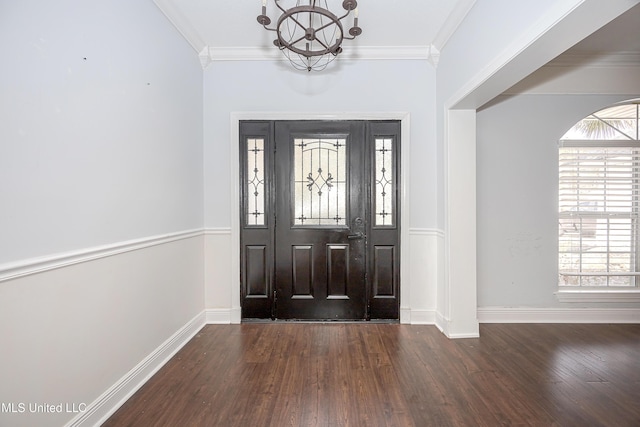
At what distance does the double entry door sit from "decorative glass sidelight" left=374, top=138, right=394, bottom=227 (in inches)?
0.4

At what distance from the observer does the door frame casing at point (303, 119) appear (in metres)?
3.15

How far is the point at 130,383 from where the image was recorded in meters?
1.99

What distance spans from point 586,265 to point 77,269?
441 centimetres

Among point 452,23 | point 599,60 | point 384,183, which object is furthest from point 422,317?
point 599,60

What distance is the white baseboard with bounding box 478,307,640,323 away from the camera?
10.4ft

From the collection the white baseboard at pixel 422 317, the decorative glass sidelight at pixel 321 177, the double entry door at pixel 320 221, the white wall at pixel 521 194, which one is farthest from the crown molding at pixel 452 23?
the white baseboard at pixel 422 317

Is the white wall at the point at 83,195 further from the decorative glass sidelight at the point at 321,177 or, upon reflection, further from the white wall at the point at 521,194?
the white wall at the point at 521,194

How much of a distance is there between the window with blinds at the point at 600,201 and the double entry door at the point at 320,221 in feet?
5.86

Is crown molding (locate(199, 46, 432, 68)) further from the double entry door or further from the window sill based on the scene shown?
the window sill

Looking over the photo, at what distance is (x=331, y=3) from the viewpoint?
2422mm

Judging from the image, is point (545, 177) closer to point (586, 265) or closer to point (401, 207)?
point (586, 265)

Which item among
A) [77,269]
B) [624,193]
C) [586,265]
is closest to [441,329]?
[586,265]

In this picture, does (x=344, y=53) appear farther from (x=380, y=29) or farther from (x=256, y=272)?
(x=256, y=272)

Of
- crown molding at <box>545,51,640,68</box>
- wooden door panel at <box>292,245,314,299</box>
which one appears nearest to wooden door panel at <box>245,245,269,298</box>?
wooden door panel at <box>292,245,314,299</box>
